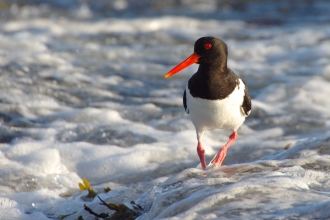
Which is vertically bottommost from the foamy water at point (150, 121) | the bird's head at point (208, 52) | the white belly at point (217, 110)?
the foamy water at point (150, 121)

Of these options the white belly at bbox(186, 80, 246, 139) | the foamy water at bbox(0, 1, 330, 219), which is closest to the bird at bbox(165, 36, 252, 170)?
the white belly at bbox(186, 80, 246, 139)

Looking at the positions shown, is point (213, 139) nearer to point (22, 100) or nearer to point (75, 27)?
point (22, 100)

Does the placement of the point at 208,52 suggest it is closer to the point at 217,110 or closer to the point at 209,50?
the point at 209,50

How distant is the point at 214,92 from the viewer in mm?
4496

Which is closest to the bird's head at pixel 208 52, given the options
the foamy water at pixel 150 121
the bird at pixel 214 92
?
the bird at pixel 214 92

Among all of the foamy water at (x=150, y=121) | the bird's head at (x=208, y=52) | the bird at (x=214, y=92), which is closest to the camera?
the foamy water at (x=150, y=121)

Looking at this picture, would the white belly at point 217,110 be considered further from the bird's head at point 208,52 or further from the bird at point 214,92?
the bird's head at point 208,52

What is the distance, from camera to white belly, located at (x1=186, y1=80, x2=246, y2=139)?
14.8ft

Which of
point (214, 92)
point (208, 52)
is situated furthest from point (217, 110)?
point (208, 52)

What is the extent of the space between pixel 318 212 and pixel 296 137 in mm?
3527

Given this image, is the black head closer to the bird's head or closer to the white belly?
the bird's head

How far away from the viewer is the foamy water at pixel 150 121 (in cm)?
366

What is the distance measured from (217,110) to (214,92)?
152 mm


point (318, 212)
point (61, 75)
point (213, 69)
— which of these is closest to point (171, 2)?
point (61, 75)
